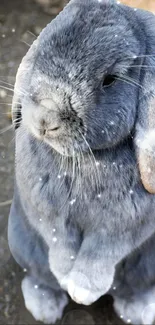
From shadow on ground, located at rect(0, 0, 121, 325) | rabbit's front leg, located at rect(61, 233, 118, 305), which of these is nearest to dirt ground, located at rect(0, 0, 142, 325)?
shadow on ground, located at rect(0, 0, 121, 325)

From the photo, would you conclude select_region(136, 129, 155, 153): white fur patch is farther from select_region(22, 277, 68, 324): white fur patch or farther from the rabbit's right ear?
select_region(22, 277, 68, 324): white fur patch

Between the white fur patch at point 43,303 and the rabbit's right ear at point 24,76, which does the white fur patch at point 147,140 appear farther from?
the white fur patch at point 43,303

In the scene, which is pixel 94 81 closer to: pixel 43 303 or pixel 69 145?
pixel 69 145

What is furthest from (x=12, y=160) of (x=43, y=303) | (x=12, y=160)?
(x=43, y=303)

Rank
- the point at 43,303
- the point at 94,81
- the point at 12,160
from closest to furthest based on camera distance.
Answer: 1. the point at 94,81
2. the point at 43,303
3. the point at 12,160

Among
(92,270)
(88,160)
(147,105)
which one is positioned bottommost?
(92,270)

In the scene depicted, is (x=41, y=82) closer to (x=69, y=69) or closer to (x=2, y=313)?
(x=69, y=69)
